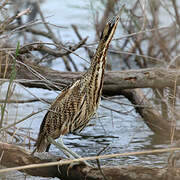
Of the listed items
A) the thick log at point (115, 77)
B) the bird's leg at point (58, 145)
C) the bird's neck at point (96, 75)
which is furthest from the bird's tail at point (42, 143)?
the thick log at point (115, 77)

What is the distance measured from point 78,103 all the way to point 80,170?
0.44m

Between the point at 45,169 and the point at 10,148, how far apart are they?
0.26 meters

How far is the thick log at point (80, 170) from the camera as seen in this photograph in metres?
2.74

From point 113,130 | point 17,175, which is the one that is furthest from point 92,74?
point 113,130

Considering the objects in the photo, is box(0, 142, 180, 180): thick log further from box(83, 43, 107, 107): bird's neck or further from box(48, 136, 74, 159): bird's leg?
box(83, 43, 107, 107): bird's neck

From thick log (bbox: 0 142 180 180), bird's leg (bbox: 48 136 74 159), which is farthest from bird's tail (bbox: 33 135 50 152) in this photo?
thick log (bbox: 0 142 180 180)

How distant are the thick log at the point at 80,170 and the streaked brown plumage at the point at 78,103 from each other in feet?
0.79

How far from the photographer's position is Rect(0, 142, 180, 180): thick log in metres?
2.74

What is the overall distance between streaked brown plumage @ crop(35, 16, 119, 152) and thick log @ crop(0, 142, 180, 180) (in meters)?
0.24

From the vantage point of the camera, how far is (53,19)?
28.2 ft

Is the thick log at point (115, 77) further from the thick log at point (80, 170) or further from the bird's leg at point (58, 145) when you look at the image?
the thick log at point (80, 170)

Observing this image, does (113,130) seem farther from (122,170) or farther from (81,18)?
(81,18)

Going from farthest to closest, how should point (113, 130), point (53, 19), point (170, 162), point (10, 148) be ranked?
point (53, 19) → point (113, 130) → point (10, 148) → point (170, 162)

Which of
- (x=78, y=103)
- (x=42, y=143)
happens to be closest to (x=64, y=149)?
(x=42, y=143)
